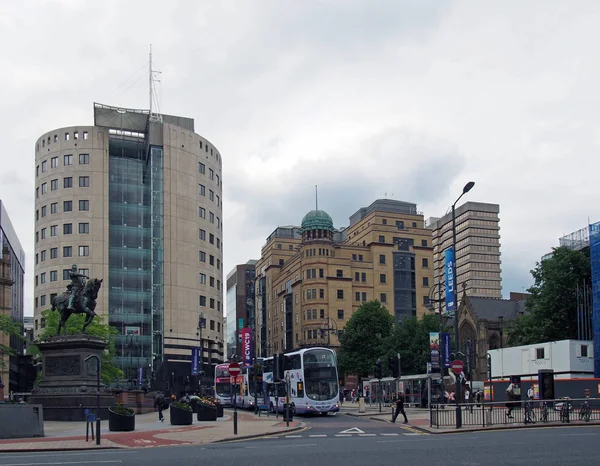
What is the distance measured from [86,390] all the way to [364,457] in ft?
84.0

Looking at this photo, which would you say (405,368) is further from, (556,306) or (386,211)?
(386,211)

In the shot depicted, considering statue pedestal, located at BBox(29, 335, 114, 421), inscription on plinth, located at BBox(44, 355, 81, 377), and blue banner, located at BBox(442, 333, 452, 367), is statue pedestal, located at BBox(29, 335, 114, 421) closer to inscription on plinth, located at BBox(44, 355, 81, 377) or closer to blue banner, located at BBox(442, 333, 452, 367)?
inscription on plinth, located at BBox(44, 355, 81, 377)

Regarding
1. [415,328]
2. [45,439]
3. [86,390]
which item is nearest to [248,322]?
[415,328]

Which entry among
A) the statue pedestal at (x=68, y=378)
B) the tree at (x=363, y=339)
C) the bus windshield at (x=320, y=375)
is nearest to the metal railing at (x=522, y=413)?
the bus windshield at (x=320, y=375)

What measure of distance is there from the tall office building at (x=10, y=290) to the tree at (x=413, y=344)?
4138cm

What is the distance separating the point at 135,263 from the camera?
336ft

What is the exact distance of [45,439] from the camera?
28.2 meters

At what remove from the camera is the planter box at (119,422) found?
32.4m

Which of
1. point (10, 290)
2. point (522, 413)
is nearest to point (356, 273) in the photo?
point (10, 290)

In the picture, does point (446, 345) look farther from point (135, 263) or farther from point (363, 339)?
point (135, 263)

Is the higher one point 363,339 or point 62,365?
point 62,365

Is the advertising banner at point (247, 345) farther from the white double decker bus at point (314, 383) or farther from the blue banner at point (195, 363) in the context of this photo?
the white double decker bus at point (314, 383)

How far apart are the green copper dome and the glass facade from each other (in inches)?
1808

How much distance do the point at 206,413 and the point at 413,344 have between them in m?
49.9
